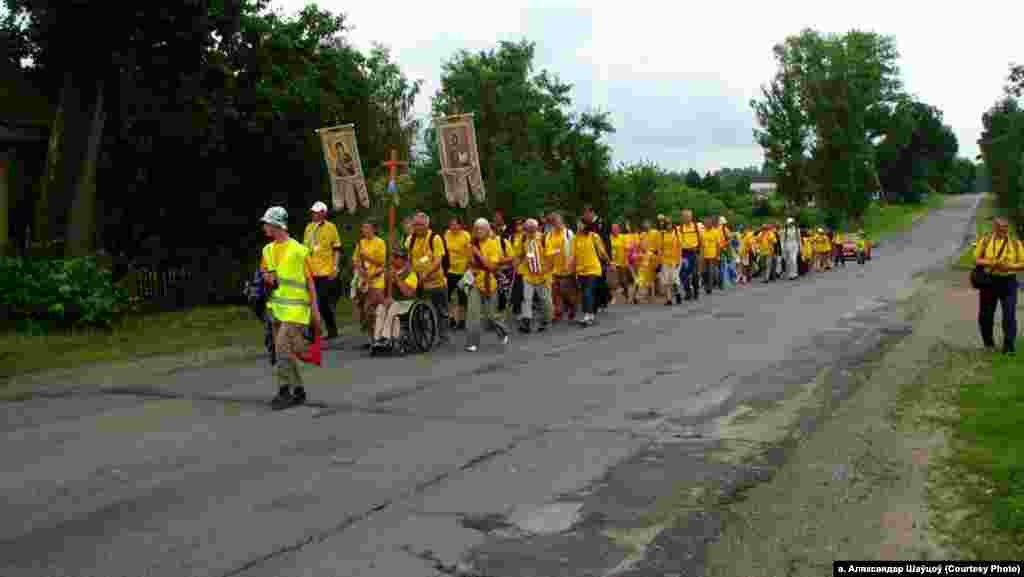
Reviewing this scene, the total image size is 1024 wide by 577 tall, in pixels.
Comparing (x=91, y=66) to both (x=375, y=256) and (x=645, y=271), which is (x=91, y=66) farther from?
(x=645, y=271)

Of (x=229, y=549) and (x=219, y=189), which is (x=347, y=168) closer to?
(x=219, y=189)

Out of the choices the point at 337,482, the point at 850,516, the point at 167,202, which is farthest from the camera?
the point at 167,202

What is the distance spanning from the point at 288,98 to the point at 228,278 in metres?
5.59

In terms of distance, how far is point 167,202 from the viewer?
1027 inches

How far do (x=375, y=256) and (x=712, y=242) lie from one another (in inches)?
522

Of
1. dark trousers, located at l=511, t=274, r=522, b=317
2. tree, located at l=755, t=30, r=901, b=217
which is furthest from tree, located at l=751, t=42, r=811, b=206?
dark trousers, located at l=511, t=274, r=522, b=317

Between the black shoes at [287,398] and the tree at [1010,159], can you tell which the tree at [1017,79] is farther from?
the black shoes at [287,398]

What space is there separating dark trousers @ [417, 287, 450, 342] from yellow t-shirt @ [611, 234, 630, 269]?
9586 mm

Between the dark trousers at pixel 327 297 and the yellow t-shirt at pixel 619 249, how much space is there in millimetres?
9583

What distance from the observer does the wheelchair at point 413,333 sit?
14.1 meters

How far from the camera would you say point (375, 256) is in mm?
14594

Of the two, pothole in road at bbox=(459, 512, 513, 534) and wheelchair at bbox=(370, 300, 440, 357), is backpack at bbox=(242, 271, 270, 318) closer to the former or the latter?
wheelchair at bbox=(370, 300, 440, 357)

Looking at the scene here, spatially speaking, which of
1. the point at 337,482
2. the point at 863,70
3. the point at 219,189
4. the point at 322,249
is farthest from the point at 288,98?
the point at 863,70

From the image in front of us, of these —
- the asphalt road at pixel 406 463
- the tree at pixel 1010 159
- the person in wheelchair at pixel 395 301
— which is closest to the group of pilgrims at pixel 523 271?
the person in wheelchair at pixel 395 301
